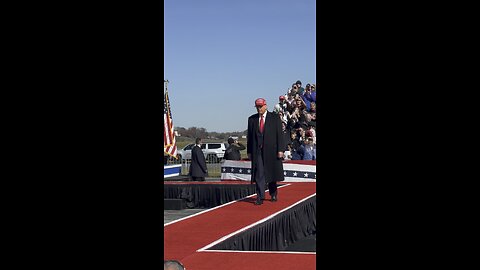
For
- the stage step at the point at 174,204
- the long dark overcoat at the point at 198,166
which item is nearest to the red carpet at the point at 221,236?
the stage step at the point at 174,204

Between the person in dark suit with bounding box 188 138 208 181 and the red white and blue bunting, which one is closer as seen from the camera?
the red white and blue bunting

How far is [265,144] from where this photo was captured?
8305mm

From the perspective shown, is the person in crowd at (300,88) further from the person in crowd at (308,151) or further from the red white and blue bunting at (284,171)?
the red white and blue bunting at (284,171)

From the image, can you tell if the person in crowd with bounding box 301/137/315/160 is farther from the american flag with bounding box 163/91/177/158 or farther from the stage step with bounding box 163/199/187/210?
the stage step with bounding box 163/199/187/210

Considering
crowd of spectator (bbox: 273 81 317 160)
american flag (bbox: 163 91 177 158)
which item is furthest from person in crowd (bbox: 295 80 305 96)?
american flag (bbox: 163 91 177 158)

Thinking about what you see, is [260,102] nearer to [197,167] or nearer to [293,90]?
[197,167]

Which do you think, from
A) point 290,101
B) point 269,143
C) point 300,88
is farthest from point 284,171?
point 269,143

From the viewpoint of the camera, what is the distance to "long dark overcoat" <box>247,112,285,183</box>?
8234 mm

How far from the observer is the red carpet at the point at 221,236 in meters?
4.93

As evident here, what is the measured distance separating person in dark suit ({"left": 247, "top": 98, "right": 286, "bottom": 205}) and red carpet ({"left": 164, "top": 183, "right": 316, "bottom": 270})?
0.52 meters
